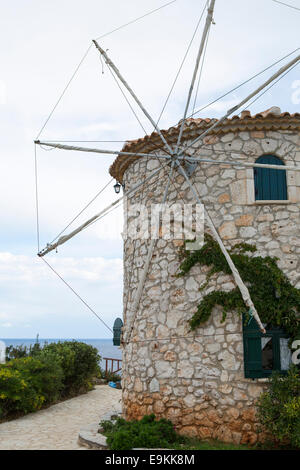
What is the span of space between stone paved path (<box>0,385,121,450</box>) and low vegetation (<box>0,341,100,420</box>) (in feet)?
1.17

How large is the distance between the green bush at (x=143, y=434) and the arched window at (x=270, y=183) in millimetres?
4610

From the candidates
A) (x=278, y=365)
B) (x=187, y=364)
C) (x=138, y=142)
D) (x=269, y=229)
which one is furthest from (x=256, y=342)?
(x=138, y=142)

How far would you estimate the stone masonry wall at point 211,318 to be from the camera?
8.52m

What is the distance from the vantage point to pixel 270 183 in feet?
29.9

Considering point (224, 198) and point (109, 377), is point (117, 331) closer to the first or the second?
point (224, 198)

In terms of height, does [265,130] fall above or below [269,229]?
above

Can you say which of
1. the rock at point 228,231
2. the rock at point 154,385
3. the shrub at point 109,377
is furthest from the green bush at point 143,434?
the shrub at point 109,377

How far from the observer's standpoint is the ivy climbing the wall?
8.44 metres

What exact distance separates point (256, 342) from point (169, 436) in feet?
7.50

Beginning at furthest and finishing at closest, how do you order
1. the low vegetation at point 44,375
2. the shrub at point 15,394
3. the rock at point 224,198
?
the low vegetation at point 44,375 < the shrub at point 15,394 < the rock at point 224,198

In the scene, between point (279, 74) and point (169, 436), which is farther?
point (169, 436)

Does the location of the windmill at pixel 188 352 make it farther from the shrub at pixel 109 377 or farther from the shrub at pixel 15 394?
the shrub at pixel 109 377
